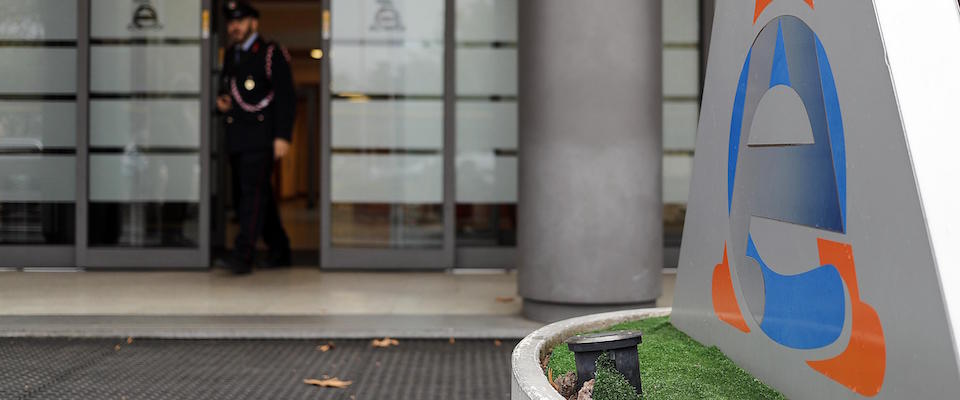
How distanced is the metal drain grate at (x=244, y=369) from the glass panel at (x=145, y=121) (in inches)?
120

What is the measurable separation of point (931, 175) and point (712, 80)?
4.18 feet

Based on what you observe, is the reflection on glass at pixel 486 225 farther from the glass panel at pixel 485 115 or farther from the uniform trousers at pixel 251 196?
the uniform trousers at pixel 251 196

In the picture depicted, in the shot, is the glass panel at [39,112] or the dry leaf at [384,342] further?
the glass panel at [39,112]

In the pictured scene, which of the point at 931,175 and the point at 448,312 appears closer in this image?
the point at 931,175

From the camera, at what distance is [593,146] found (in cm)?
465

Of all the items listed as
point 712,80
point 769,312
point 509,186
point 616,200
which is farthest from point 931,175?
point 509,186

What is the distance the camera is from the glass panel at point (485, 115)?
736cm

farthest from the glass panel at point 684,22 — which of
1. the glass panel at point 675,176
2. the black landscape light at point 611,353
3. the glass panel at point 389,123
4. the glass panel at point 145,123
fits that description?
the black landscape light at point 611,353

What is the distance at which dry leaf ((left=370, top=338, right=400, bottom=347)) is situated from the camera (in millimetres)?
4434

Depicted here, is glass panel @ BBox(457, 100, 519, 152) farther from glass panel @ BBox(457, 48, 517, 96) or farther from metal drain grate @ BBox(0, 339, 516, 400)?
metal drain grate @ BBox(0, 339, 516, 400)

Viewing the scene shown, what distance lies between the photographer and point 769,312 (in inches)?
95.4

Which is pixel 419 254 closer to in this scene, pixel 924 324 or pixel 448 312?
pixel 448 312

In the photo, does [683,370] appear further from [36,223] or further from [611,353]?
[36,223]

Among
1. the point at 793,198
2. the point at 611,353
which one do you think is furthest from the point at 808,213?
the point at 611,353
